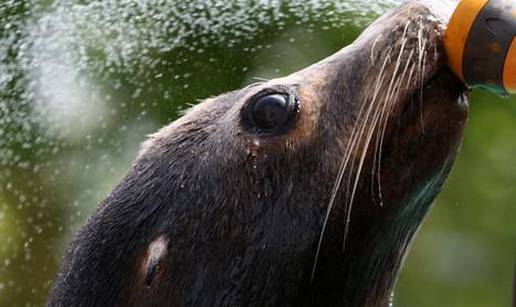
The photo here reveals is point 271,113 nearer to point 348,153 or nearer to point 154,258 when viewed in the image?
point 348,153

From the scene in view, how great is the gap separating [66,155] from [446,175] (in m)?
4.10

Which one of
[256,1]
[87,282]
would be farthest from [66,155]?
[87,282]

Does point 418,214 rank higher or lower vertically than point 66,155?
higher

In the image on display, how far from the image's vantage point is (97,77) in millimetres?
6559

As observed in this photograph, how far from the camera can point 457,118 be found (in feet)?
8.60

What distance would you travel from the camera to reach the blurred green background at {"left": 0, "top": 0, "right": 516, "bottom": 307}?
20.6ft

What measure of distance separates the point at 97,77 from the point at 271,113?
3.90 m

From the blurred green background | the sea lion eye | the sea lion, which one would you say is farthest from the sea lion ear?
the blurred green background

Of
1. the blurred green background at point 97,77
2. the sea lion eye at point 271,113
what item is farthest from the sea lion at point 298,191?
the blurred green background at point 97,77

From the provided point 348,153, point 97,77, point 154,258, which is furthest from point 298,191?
point 97,77

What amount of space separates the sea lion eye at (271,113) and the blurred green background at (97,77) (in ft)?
10.5

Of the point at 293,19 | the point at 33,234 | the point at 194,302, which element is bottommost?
the point at 33,234

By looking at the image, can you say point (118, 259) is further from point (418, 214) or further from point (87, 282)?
point (418, 214)

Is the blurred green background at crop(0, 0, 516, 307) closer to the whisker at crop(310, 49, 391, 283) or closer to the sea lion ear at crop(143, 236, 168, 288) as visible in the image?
the sea lion ear at crop(143, 236, 168, 288)
